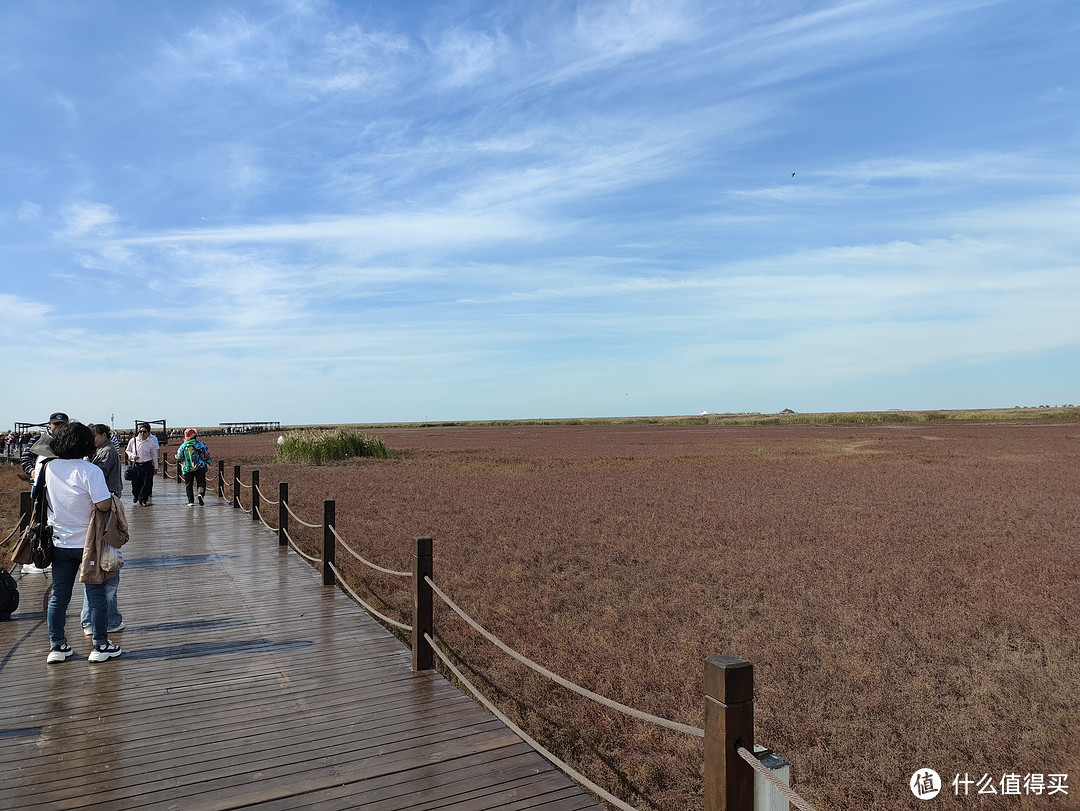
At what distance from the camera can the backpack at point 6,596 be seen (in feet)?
22.3

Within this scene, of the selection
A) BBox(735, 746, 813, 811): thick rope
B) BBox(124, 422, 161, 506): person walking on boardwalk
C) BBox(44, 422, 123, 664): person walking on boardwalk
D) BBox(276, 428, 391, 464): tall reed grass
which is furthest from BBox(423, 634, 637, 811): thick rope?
BBox(276, 428, 391, 464): tall reed grass

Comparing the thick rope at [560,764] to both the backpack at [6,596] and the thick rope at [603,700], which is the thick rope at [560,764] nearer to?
the thick rope at [603,700]

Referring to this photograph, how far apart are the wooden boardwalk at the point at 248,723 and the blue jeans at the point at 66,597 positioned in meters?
0.26

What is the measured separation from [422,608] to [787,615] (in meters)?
5.02

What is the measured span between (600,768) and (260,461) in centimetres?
3245

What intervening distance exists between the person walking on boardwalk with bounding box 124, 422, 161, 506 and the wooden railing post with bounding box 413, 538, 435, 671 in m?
11.0

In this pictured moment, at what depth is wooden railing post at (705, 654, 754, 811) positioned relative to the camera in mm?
A: 2604

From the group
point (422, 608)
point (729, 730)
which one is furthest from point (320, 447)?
point (729, 730)

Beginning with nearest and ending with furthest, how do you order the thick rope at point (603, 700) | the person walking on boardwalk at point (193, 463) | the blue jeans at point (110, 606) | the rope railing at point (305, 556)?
the thick rope at point (603, 700)
the blue jeans at point (110, 606)
the rope railing at point (305, 556)
the person walking on boardwalk at point (193, 463)

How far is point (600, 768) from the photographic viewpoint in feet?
16.8

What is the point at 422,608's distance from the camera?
5.67 metres

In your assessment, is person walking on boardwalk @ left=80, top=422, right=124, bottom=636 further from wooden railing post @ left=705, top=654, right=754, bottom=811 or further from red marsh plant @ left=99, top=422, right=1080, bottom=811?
wooden railing post @ left=705, top=654, right=754, bottom=811

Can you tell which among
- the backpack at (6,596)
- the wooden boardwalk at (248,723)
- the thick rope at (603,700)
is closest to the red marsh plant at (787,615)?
the wooden boardwalk at (248,723)

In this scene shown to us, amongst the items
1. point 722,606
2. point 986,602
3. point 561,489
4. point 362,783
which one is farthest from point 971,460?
point 362,783
